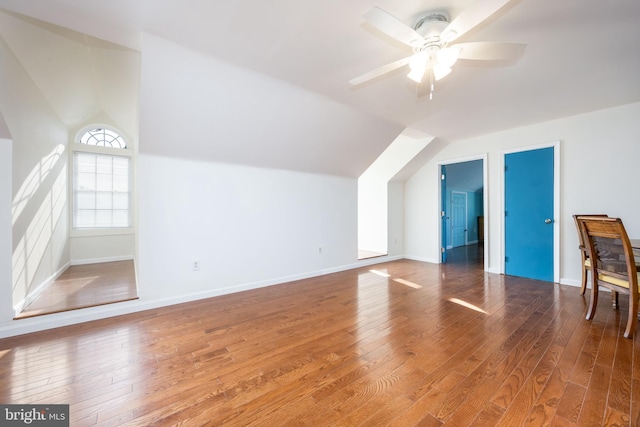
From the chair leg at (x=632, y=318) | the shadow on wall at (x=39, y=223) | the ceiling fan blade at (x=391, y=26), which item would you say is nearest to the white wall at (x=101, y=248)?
the shadow on wall at (x=39, y=223)

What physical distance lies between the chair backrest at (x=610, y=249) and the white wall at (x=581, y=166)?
1.50 metres

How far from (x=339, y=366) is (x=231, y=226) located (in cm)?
235

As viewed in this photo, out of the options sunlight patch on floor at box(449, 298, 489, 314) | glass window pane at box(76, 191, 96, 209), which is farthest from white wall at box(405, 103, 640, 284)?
glass window pane at box(76, 191, 96, 209)

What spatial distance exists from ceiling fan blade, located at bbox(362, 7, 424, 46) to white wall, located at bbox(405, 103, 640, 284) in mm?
3530

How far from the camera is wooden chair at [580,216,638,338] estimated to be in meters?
2.00

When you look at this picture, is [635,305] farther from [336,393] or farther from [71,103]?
[71,103]

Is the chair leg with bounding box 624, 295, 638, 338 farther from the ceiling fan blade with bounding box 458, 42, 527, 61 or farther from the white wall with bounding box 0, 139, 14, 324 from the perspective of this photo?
the white wall with bounding box 0, 139, 14, 324

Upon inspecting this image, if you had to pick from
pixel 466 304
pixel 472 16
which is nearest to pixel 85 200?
pixel 472 16

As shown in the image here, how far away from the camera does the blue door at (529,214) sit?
148 inches

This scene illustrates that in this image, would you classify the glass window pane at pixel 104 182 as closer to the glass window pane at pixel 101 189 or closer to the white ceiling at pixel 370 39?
the glass window pane at pixel 101 189

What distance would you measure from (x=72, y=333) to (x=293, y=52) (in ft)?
10.8

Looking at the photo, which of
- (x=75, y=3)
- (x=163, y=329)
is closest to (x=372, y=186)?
(x=163, y=329)

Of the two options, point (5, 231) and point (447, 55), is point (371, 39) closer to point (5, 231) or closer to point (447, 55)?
point (447, 55)

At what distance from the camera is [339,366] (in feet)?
5.76
